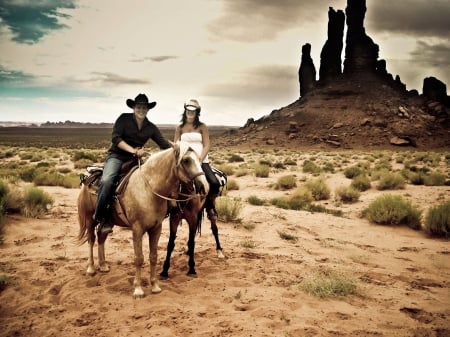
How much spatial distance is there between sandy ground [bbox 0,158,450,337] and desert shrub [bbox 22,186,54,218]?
0.31 meters

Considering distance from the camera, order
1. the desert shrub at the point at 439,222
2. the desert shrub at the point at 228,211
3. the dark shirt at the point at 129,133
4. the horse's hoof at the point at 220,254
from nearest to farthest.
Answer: the dark shirt at the point at 129,133, the horse's hoof at the point at 220,254, the desert shrub at the point at 439,222, the desert shrub at the point at 228,211

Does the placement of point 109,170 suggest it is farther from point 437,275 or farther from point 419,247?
point 419,247

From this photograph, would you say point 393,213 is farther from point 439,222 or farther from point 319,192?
point 319,192

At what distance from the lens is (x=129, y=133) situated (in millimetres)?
4961

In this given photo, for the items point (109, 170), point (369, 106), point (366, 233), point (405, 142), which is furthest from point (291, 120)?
point (109, 170)

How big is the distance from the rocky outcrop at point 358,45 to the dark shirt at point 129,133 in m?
73.8

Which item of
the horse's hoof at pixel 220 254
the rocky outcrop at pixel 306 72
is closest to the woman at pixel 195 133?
the horse's hoof at pixel 220 254

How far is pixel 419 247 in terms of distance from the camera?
7473mm

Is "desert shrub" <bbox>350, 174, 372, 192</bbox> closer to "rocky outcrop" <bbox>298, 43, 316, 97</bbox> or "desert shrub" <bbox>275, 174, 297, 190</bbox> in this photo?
"desert shrub" <bbox>275, 174, 297, 190</bbox>

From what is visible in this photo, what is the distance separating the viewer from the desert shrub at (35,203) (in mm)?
8297

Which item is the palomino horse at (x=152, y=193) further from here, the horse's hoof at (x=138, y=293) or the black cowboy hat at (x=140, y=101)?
the black cowboy hat at (x=140, y=101)

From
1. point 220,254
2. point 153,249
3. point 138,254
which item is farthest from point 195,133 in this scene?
point 220,254

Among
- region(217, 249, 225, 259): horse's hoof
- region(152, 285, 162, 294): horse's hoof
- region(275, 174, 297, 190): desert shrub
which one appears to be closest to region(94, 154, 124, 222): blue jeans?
region(152, 285, 162, 294): horse's hoof

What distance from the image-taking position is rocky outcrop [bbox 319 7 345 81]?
72.3 meters
